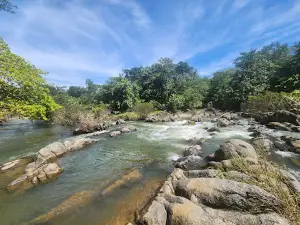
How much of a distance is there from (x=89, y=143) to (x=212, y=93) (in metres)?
29.5

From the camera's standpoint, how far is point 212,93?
114 feet

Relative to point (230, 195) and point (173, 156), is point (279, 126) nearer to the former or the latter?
point (173, 156)

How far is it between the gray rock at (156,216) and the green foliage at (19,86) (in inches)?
218

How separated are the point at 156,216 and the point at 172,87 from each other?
3237cm

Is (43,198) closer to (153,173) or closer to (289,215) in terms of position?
(153,173)

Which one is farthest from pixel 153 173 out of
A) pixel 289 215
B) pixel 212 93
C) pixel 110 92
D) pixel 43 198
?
pixel 212 93

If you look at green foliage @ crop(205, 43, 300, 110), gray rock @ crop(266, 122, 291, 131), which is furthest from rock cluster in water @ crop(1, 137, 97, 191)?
green foliage @ crop(205, 43, 300, 110)

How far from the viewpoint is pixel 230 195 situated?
12.8ft

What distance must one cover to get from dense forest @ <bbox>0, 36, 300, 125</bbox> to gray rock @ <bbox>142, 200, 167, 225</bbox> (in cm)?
557

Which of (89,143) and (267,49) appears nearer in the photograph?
(89,143)

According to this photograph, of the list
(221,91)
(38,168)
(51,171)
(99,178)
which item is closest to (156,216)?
(99,178)

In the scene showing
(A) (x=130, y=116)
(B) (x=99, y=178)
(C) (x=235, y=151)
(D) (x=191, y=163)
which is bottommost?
(B) (x=99, y=178)

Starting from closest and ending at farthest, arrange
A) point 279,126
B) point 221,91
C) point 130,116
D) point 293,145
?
point 293,145 < point 279,126 < point 130,116 < point 221,91

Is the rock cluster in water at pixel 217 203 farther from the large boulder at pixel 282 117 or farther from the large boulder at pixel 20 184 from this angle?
the large boulder at pixel 282 117
